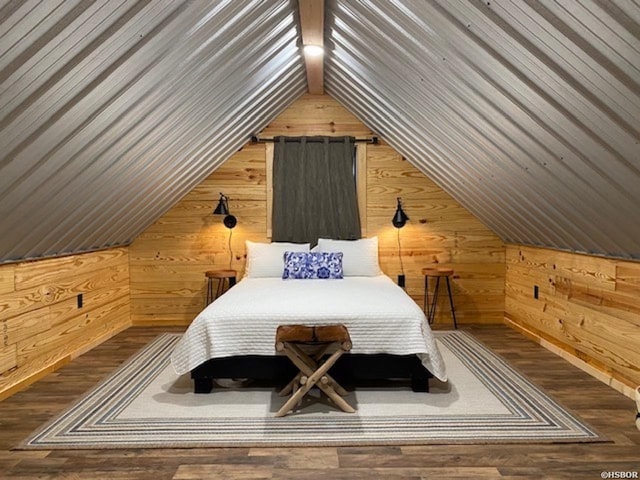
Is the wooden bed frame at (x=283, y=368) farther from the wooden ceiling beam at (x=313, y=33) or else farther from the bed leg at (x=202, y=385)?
the wooden ceiling beam at (x=313, y=33)

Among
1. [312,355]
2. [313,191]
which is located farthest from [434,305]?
[312,355]

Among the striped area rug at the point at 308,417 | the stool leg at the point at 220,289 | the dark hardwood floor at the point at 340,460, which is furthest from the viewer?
the stool leg at the point at 220,289

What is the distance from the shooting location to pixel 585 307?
11.7 feet

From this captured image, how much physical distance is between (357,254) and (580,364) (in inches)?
79.9

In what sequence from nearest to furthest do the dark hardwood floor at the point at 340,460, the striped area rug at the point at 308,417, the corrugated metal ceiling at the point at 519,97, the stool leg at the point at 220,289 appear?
the corrugated metal ceiling at the point at 519,97
the dark hardwood floor at the point at 340,460
the striped area rug at the point at 308,417
the stool leg at the point at 220,289

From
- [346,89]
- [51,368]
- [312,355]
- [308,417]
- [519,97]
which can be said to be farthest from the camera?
[346,89]

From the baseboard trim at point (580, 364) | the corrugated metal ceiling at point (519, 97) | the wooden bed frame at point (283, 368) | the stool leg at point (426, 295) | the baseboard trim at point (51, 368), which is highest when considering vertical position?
the corrugated metal ceiling at point (519, 97)

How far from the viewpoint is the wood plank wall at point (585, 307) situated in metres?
3.03

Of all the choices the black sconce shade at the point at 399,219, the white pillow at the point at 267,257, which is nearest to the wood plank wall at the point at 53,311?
the white pillow at the point at 267,257

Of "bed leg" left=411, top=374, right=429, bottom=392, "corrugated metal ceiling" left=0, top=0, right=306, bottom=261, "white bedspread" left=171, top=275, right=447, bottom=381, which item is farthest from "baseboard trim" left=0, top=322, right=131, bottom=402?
"bed leg" left=411, top=374, right=429, bottom=392

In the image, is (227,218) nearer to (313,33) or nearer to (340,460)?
(313,33)

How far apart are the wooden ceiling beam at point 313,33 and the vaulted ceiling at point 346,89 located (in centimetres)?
11

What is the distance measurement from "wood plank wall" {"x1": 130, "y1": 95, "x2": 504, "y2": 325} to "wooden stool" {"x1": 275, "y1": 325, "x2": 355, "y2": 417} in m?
2.32

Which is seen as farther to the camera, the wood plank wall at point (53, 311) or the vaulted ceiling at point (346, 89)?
the wood plank wall at point (53, 311)
